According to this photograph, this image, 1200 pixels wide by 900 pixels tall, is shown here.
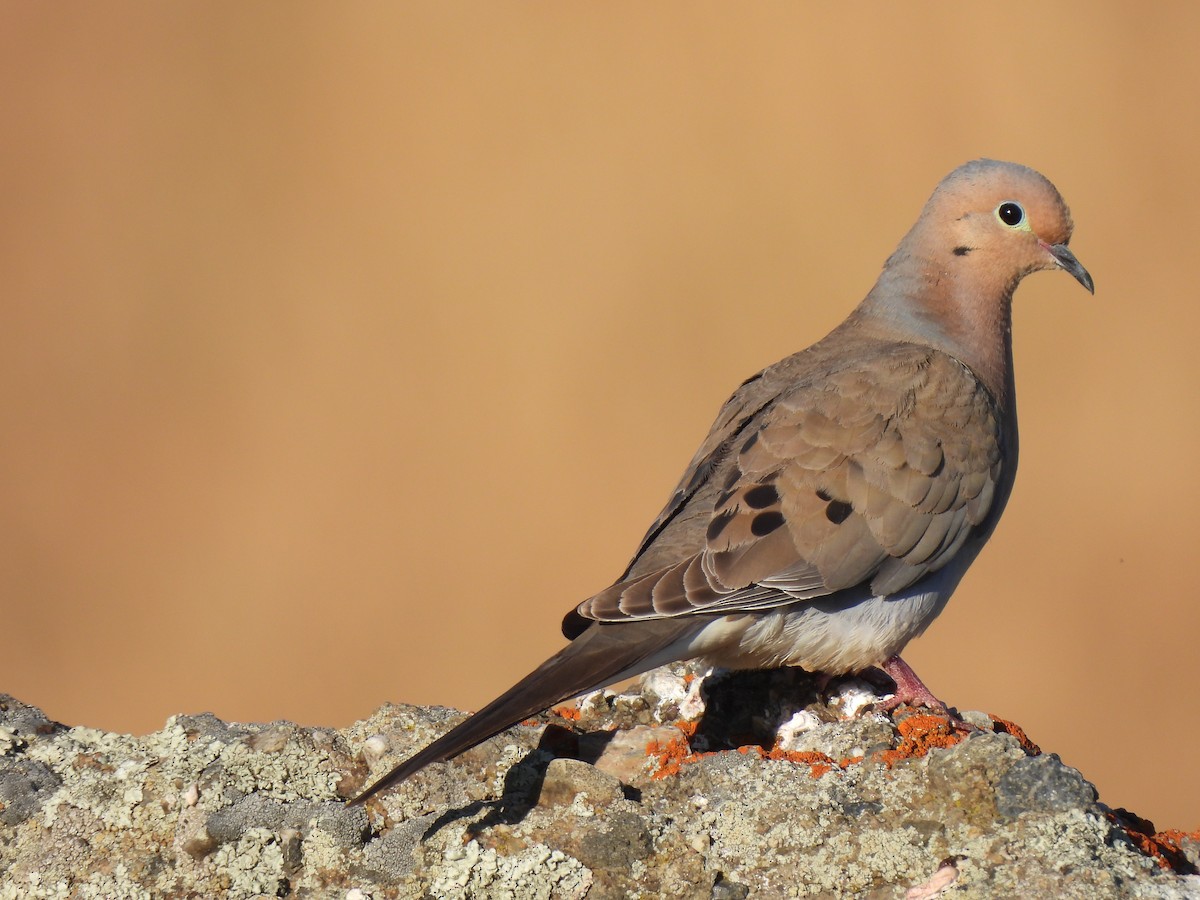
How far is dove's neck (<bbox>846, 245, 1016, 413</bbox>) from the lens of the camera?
477 cm

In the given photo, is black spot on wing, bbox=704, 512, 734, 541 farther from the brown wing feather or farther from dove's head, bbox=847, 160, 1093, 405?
dove's head, bbox=847, 160, 1093, 405

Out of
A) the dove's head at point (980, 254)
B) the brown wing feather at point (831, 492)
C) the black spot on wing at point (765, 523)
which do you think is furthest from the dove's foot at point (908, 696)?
the dove's head at point (980, 254)

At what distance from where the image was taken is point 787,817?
275cm

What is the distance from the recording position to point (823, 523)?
3.88 meters

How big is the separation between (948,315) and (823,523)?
1.36 metres

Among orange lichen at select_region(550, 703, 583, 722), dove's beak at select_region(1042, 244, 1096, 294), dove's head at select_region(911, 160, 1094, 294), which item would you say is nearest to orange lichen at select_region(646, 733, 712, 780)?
orange lichen at select_region(550, 703, 583, 722)

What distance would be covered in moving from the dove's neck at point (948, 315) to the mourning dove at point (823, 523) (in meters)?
0.02

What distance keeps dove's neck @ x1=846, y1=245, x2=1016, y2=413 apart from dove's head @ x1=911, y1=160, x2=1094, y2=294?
34 millimetres

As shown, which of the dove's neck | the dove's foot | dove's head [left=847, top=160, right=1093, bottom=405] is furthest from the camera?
dove's head [left=847, top=160, right=1093, bottom=405]

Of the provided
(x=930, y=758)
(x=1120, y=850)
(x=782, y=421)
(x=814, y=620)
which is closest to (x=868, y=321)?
(x=782, y=421)

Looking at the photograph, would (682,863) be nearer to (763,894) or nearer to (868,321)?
(763,894)

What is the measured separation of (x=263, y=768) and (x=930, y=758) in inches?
58.1

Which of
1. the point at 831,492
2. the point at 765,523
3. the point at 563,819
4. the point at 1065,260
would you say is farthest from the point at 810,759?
the point at 1065,260

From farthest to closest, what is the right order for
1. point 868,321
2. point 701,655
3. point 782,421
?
point 868,321 → point 782,421 → point 701,655
